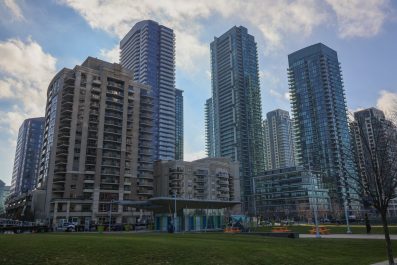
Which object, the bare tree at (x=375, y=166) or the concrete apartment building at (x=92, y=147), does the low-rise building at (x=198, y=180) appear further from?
the bare tree at (x=375, y=166)

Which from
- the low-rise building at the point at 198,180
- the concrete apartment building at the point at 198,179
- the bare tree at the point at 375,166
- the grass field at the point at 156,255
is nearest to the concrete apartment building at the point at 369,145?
the bare tree at the point at 375,166

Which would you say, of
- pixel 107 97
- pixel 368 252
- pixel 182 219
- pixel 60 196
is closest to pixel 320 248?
pixel 368 252

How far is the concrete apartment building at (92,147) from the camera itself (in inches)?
4141

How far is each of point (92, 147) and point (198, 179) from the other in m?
58.0

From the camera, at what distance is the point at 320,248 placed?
82.5 feet

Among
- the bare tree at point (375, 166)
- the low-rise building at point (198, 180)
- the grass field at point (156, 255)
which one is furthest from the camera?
the low-rise building at point (198, 180)

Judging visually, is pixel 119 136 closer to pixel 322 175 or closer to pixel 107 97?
pixel 107 97

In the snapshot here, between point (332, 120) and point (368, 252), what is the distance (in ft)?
618

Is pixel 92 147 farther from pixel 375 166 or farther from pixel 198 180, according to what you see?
pixel 375 166

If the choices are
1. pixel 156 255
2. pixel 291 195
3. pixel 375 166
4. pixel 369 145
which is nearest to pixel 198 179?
pixel 291 195

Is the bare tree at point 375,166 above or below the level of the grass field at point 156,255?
above

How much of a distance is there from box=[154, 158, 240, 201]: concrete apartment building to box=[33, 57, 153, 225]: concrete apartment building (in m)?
18.7

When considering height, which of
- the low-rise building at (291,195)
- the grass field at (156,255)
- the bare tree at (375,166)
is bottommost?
the grass field at (156,255)

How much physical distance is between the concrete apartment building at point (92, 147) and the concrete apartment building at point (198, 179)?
1866 cm
